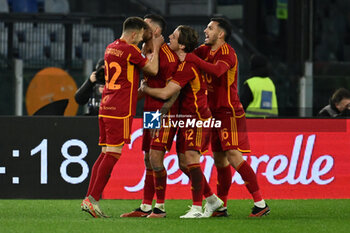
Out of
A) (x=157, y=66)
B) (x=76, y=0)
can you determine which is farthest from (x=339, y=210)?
(x=76, y=0)

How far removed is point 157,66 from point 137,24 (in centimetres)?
48

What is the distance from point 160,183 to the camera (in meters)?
12.0

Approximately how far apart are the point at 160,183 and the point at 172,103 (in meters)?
0.88

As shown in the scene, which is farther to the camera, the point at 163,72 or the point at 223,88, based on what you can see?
the point at 223,88

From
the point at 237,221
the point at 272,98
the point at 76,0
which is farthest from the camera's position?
the point at 76,0

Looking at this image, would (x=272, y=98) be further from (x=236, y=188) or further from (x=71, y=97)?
(x=71, y=97)

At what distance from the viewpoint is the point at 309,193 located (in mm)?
14680

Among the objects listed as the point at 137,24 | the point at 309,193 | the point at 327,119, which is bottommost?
the point at 309,193

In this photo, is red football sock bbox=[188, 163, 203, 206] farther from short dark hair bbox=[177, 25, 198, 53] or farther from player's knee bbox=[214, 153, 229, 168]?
short dark hair bbox=[177, 25, 198, 53]

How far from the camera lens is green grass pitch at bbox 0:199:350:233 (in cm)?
1083

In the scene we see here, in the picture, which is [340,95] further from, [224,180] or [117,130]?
[117,130]

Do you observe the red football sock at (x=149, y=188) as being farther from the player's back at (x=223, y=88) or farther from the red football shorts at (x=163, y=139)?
the player's back at (x=223, y=88)

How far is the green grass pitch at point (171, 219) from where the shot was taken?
1083 cm

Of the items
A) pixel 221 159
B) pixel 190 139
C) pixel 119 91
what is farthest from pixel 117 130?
pixel 221 159
